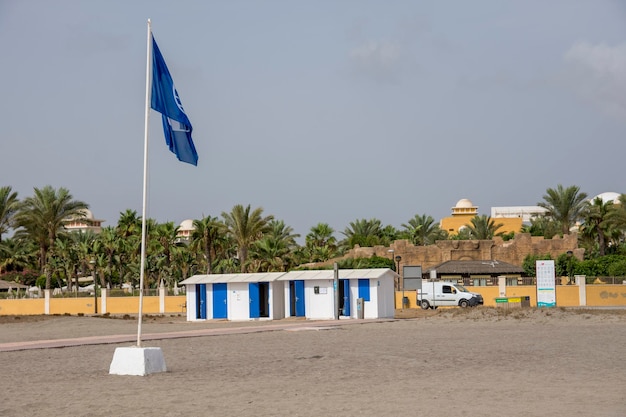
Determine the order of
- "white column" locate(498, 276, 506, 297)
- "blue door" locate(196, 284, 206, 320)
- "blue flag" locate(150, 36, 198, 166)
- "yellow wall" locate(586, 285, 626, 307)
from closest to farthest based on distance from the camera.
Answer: "blue flag" locate(150, 36, 198, 166) < "blue door" locate(196, 284, 206, 320) < "yellow wall" locate(586, 285, 626, 307) < "white column" locate(498, 276, 506, 297)

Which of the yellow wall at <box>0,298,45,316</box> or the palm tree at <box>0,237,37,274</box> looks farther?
the palm tree at <box>0,237,37,274</box>

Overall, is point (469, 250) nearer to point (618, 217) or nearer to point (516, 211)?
point (618, 217)

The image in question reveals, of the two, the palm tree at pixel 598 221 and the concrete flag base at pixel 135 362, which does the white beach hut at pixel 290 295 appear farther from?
the palm tree at pixel 598 221

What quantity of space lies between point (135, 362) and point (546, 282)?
28.7m

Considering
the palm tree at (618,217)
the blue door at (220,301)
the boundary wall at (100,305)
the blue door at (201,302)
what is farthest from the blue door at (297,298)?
the palm tree at (618,217)

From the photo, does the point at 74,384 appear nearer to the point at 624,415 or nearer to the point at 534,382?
the point at 534,382

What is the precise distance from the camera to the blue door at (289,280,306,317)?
40656 mm

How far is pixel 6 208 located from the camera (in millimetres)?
64250

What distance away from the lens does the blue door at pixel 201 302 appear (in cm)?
4209

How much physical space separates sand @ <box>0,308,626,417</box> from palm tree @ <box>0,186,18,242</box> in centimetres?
4238

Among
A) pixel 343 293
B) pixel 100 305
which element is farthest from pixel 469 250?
pixel 343 293

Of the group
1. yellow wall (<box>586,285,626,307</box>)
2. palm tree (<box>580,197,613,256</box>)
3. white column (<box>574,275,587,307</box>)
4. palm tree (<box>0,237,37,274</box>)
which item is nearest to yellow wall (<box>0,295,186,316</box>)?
palm tree (<box>0,237,37,274</box>)

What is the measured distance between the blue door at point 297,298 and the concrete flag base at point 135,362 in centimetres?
2548

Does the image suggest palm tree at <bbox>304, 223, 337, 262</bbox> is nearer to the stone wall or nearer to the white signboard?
the stone wall
